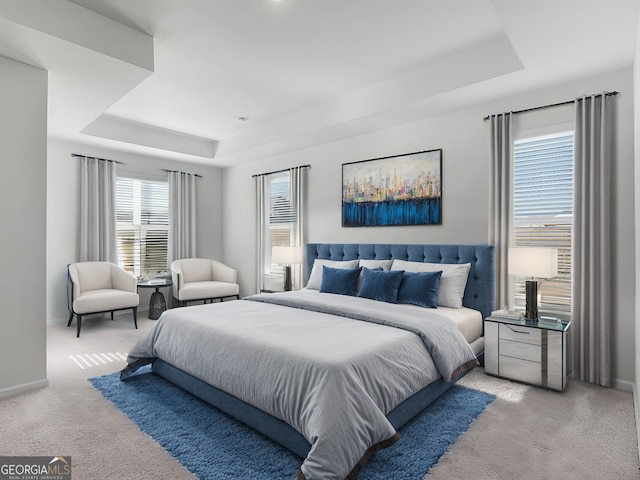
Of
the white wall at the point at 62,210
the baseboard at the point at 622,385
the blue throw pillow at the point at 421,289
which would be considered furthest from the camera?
the white wall at the point at 62,210

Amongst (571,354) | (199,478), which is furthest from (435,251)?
(199,478)

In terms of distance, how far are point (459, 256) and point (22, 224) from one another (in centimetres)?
382

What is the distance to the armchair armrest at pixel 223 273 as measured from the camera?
626cm

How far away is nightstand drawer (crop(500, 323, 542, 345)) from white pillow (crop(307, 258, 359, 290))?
5.55 feet

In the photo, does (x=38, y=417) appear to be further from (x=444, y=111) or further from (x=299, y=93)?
(x=444, y=111)

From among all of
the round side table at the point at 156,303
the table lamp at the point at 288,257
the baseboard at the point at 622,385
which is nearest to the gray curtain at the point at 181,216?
the round side table at the point at 156,303

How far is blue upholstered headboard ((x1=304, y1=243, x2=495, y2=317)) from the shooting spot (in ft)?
11.7

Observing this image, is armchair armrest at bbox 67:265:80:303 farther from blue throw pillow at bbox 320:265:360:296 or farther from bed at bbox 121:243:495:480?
blue throw pillow at bbox 320:265:360:296

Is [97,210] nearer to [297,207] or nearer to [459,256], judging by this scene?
[297,207]

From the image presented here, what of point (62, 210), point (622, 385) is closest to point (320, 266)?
point (622, 385)

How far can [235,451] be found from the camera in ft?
6.79

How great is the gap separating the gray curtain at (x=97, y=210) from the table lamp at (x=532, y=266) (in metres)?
5.25

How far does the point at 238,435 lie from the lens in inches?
88.0

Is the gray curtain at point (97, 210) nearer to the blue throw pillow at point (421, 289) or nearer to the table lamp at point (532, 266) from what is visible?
the blue throw pillow at point (421, 289)
